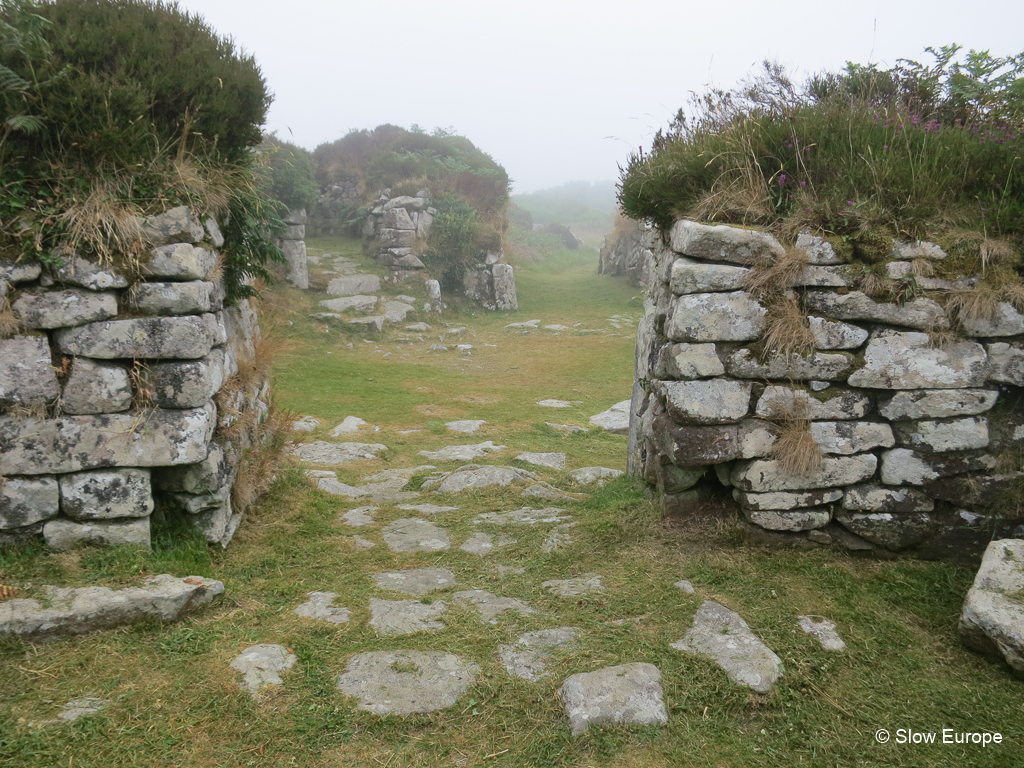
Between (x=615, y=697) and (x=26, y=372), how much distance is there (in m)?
4.10

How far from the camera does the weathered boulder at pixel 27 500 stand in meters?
4.11

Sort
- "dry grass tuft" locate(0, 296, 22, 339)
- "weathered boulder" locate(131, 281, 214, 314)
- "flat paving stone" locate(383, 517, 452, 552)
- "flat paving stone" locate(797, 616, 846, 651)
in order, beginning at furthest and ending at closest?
"flat paving stone" locate(383, 517, 452, 552) → "weathered boulder" locate(131, 281, 214, 314) → "dry grass tuft" locate(0, 296, 22, 339) → "flat paving stone" locate(797, 616, 846, 651)

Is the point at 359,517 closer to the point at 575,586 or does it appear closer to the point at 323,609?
the point at 323,609

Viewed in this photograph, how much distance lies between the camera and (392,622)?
13.7 feet

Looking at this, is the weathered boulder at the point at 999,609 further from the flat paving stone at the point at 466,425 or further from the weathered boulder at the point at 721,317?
the flat paving stone at the point at 466,425

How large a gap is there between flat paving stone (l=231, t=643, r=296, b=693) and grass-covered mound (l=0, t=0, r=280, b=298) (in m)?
2.75

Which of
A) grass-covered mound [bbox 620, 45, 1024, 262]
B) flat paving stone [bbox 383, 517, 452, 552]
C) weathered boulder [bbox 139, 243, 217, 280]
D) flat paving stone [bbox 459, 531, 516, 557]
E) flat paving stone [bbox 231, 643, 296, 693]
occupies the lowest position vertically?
flat paving stone [bbox 383, 517, 452, 552]

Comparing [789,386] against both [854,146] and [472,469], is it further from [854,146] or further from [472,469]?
[472,469]

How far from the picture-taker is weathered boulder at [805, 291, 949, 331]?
4672 mm

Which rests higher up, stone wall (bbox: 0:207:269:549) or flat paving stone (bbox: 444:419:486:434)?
stone wall (bbox: 0:207:269:549)

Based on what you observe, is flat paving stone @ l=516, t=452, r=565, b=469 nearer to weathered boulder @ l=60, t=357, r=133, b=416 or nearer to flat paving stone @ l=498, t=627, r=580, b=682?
flat paving stone @ l=498, t=627, r=580, b=682

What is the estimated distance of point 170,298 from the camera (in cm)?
446

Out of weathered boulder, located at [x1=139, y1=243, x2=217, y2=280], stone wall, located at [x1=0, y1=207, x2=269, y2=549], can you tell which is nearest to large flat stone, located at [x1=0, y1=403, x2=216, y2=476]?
stone wall, located at [x1=0, y1=207, x2=269, y2=549]

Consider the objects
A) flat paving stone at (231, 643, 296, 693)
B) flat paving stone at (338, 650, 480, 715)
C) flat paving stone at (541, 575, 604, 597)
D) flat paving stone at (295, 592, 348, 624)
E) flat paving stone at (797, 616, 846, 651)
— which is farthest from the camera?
flat paving stone at (541, 575, 604, 597)
